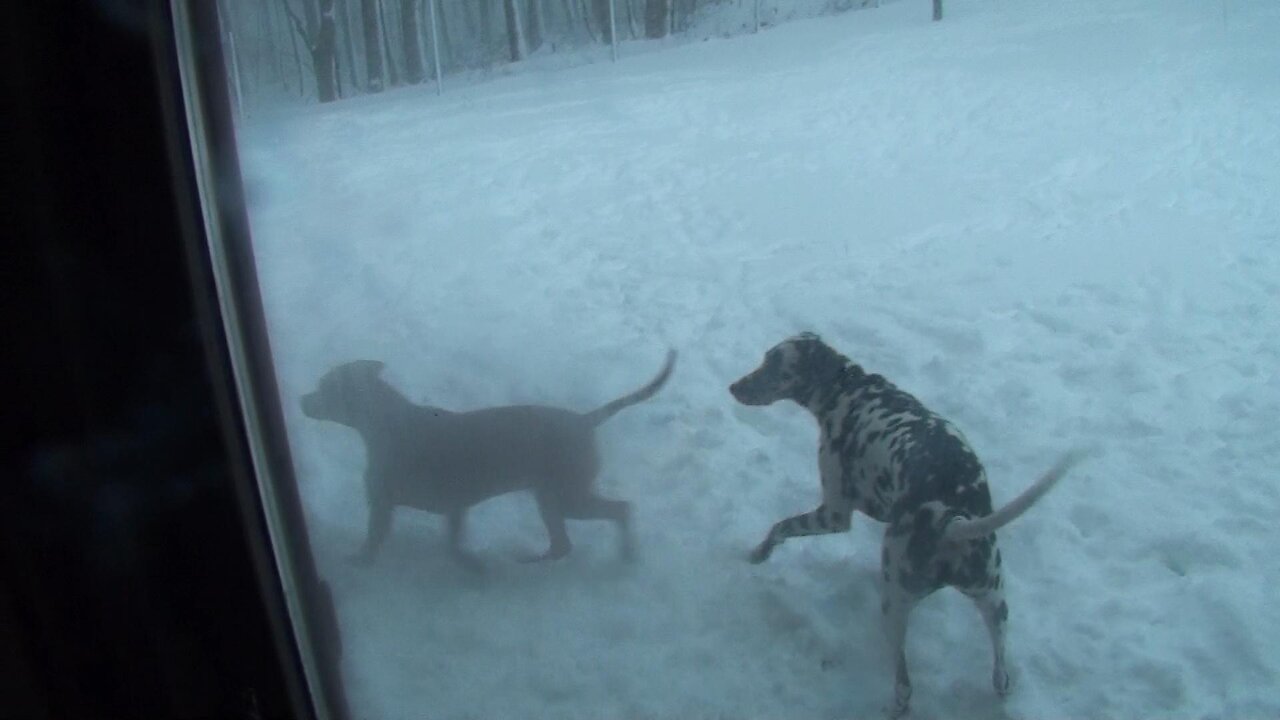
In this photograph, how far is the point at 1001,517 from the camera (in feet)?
9.02

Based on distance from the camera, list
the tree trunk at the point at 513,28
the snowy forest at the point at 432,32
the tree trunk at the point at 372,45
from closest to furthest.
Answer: the snowy forest at the point at 432,32 < the tree trunk at the point at 372,45 < the tree trunk at the point at 513,28

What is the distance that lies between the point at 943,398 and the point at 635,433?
5.24 feet

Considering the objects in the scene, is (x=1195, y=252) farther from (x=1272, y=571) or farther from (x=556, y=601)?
(x=556, y=601)

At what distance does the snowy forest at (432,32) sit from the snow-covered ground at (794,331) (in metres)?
3.11

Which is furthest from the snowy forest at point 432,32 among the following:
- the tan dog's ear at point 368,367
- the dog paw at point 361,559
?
the dog paw at point 361,559

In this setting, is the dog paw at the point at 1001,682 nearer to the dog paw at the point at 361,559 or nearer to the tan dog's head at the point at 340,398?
the dog paw at the point at 361,559

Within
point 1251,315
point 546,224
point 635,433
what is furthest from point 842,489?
point 546,224

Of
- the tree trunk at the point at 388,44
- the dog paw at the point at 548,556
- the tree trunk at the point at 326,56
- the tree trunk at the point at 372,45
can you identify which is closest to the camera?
the dog paw at the point at 548,556

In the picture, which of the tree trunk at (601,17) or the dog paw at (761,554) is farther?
the tree trunk at (601,17)

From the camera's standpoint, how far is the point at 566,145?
9.70m

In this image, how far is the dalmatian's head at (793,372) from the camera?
12.3 ft

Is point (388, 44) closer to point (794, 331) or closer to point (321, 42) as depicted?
point (321, 42)

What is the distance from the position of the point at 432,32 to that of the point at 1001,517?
1458cm

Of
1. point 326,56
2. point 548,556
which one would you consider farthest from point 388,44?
point 548,556
